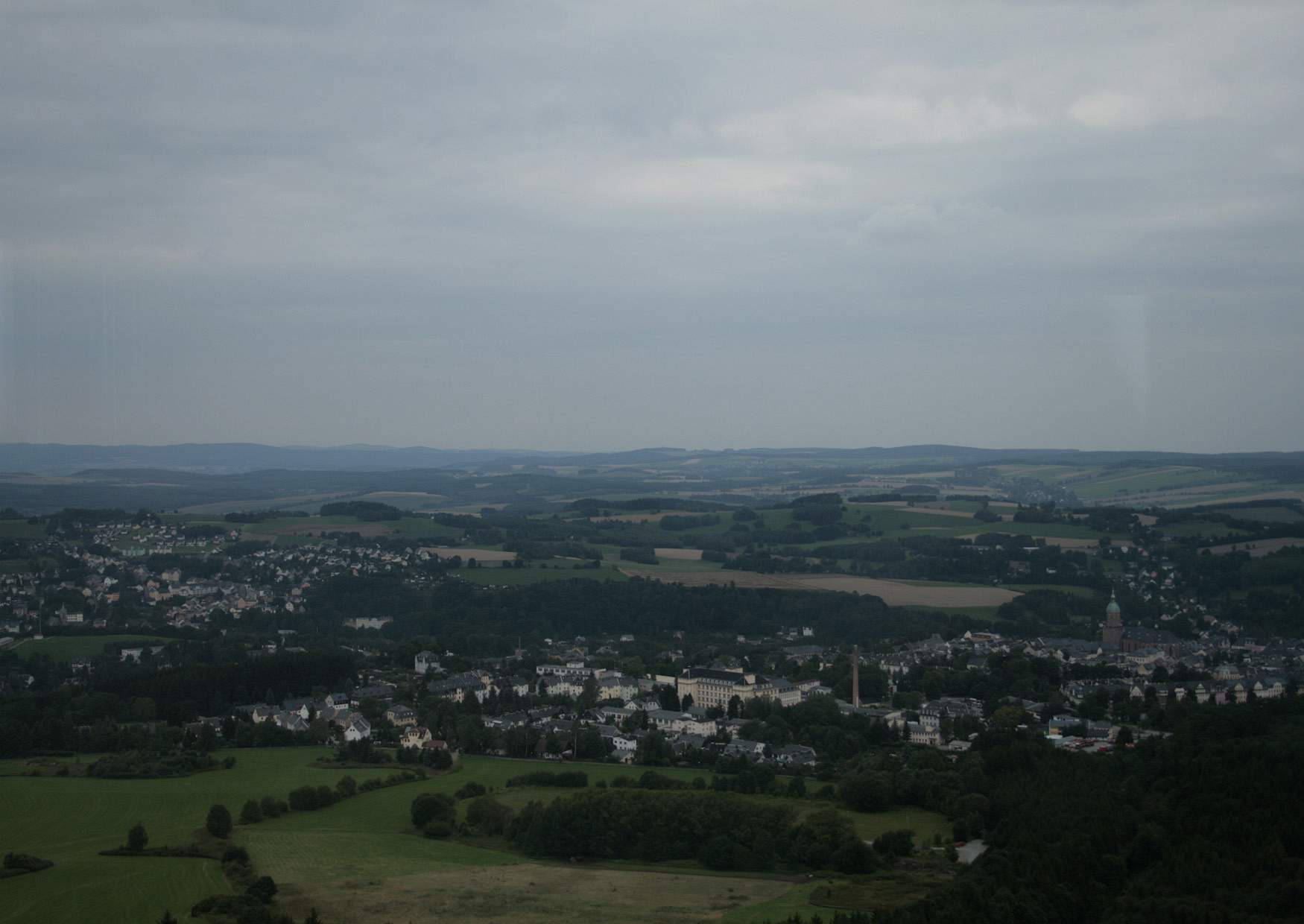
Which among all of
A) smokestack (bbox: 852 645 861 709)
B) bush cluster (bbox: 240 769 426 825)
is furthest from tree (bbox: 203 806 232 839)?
smokestack (bbox: 852 645 861 709)

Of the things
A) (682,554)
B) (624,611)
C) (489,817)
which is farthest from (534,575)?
(489,817)

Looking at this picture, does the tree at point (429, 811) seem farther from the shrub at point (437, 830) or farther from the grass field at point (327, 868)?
the grass field at point (327, 868)

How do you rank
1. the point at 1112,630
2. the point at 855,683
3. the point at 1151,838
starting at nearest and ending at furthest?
the point at 1151,838
the point at 855,683
the point at 1112,630

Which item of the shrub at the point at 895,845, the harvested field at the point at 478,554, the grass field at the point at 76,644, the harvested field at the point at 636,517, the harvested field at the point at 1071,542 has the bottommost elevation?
the grass field at the point at 76,644

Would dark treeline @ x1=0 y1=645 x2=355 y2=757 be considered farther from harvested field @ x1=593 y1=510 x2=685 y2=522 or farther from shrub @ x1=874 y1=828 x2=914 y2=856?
harvested field @ x1=593 y1=510 x2=685 y2=522

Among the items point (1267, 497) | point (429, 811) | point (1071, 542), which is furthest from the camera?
point (1267, 497)

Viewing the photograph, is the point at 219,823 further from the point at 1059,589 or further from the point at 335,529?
the point at 335,529

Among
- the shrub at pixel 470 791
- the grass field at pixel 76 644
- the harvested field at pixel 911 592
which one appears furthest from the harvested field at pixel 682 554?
the shrub at pixel 470 791
